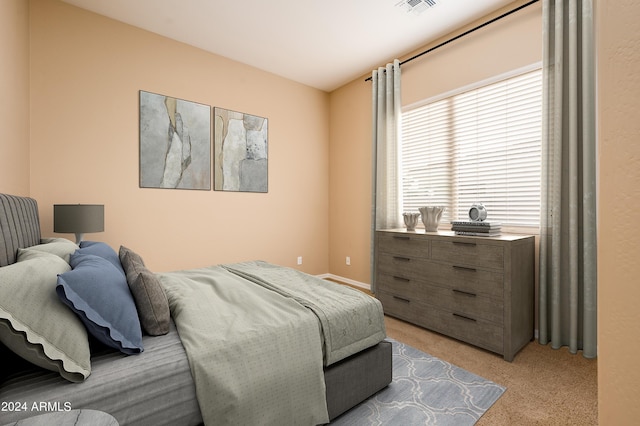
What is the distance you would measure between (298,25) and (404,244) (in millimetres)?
2458

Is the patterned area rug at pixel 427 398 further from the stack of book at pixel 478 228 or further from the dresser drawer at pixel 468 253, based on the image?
the stack of book at pixel 478 228

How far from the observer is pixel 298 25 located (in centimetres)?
306

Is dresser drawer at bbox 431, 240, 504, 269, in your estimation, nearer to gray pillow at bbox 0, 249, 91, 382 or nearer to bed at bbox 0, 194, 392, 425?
bed at bbox 0, 194, 392, 425

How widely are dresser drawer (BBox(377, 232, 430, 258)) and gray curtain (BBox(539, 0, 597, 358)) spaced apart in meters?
0.92

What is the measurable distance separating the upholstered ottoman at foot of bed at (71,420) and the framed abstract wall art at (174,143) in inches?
111

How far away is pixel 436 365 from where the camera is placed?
2.14 meters

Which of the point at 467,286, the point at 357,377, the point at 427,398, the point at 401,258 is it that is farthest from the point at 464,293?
the point at 357,377

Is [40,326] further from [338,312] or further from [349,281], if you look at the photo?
[349,281]

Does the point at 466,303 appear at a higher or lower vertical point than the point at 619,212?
lower

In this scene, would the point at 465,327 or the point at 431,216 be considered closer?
the point at 465,327

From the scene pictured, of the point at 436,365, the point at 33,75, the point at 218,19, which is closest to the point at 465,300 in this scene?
the point at 436,365

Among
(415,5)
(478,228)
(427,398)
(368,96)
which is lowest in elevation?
(427,398)

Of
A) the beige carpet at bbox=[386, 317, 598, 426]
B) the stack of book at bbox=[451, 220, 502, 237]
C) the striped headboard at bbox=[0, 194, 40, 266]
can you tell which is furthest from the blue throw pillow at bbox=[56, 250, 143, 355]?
the stack of book at bbox=[451, 220, 502, 237]

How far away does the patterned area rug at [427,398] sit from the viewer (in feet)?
5.20
